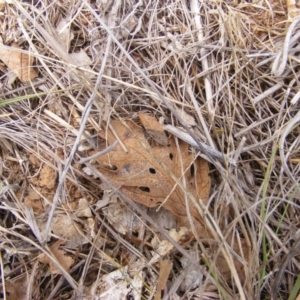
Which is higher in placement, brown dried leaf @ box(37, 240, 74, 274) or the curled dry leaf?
the curled dry leaf

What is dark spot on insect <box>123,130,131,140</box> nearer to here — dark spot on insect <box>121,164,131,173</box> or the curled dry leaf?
the curled dry leaf

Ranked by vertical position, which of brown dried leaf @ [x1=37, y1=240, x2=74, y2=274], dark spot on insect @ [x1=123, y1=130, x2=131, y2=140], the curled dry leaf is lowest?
brown dried leaf @ [x1=37, y1=240, x2=74, y2=274]

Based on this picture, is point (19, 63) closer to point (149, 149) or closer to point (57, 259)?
point (149, 149)

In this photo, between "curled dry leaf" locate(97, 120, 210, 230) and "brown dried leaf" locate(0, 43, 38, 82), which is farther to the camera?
"brown dried leaf" locate(0, 43, 38, 82)

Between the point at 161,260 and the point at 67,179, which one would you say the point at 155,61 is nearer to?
the point at 67,179

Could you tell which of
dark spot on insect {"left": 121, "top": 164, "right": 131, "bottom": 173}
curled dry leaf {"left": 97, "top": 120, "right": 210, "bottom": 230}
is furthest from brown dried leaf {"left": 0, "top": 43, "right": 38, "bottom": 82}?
dark spot on insect {"left": 121, "top": 164, "right": 131, "bottom": 173}

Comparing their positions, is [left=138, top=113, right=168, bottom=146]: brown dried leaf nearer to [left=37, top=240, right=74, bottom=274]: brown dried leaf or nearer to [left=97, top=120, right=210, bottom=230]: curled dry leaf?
[left=97, top=120, right=210, bottom=230]: curled dry leaf

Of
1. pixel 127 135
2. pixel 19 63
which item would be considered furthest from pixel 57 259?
pixel 19 63

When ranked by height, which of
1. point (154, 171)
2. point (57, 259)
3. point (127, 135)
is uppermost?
point (127, 135)

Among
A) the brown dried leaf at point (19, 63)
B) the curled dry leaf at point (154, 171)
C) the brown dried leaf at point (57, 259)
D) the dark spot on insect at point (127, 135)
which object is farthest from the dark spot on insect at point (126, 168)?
the brown dried leaf at point (19, 63)
